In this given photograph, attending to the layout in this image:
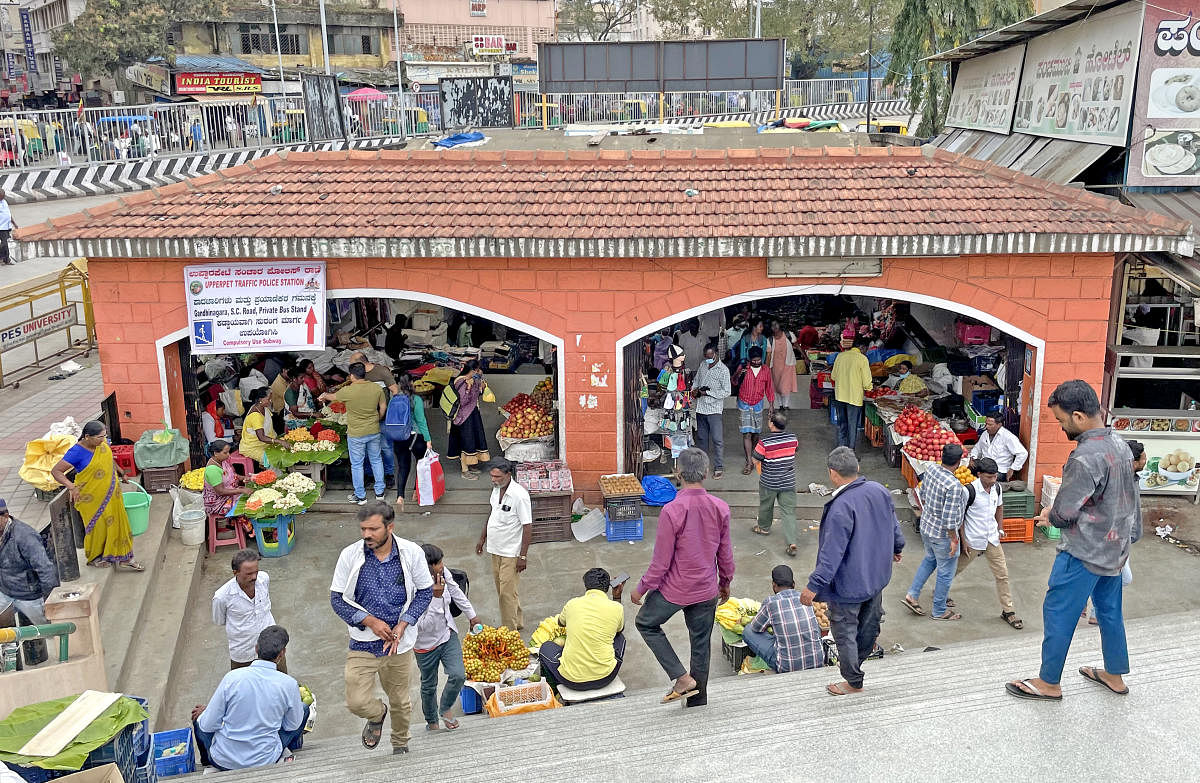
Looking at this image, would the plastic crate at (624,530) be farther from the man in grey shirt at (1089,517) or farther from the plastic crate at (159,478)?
the man in grey shirt at (1089,517)

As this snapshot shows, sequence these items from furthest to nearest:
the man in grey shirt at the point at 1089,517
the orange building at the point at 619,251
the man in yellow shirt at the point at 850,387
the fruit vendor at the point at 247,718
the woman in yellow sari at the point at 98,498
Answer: the man in yellow shirt at the point at 850,387 < the orange building at the point at 619,251 < the woman in yellow sari at the point at 98,498 < the fruit vendor at the point at 247,718 < the man in grey shirt at the point at 1089,517

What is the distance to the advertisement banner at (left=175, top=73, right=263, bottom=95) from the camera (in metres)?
43.9

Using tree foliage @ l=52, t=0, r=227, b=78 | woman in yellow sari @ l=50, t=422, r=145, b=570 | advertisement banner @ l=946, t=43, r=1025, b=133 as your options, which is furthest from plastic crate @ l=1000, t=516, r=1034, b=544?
tree foliage @ l=52, t=0, r=227, b=78

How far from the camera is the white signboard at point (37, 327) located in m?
15.5

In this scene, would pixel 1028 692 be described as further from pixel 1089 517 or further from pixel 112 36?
pixel 112 36

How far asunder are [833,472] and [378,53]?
56.2 metres

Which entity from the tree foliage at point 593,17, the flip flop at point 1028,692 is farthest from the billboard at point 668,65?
the tree foliage at point 593,17

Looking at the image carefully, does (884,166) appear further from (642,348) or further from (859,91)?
(859,91)

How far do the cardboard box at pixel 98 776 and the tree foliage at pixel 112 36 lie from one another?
154 feet

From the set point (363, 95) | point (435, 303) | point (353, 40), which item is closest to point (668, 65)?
point (363, 95)

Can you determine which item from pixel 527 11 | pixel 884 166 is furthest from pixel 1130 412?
pixel 527 11

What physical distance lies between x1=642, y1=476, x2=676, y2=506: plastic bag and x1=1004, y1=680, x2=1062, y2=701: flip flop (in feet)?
20.5

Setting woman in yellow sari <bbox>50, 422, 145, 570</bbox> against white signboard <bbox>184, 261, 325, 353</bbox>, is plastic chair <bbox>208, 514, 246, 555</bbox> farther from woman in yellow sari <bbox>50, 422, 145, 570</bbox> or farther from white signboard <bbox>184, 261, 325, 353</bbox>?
white signboard <bbox>184, 261, 325, 353</bbox>

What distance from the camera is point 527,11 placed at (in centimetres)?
6206
